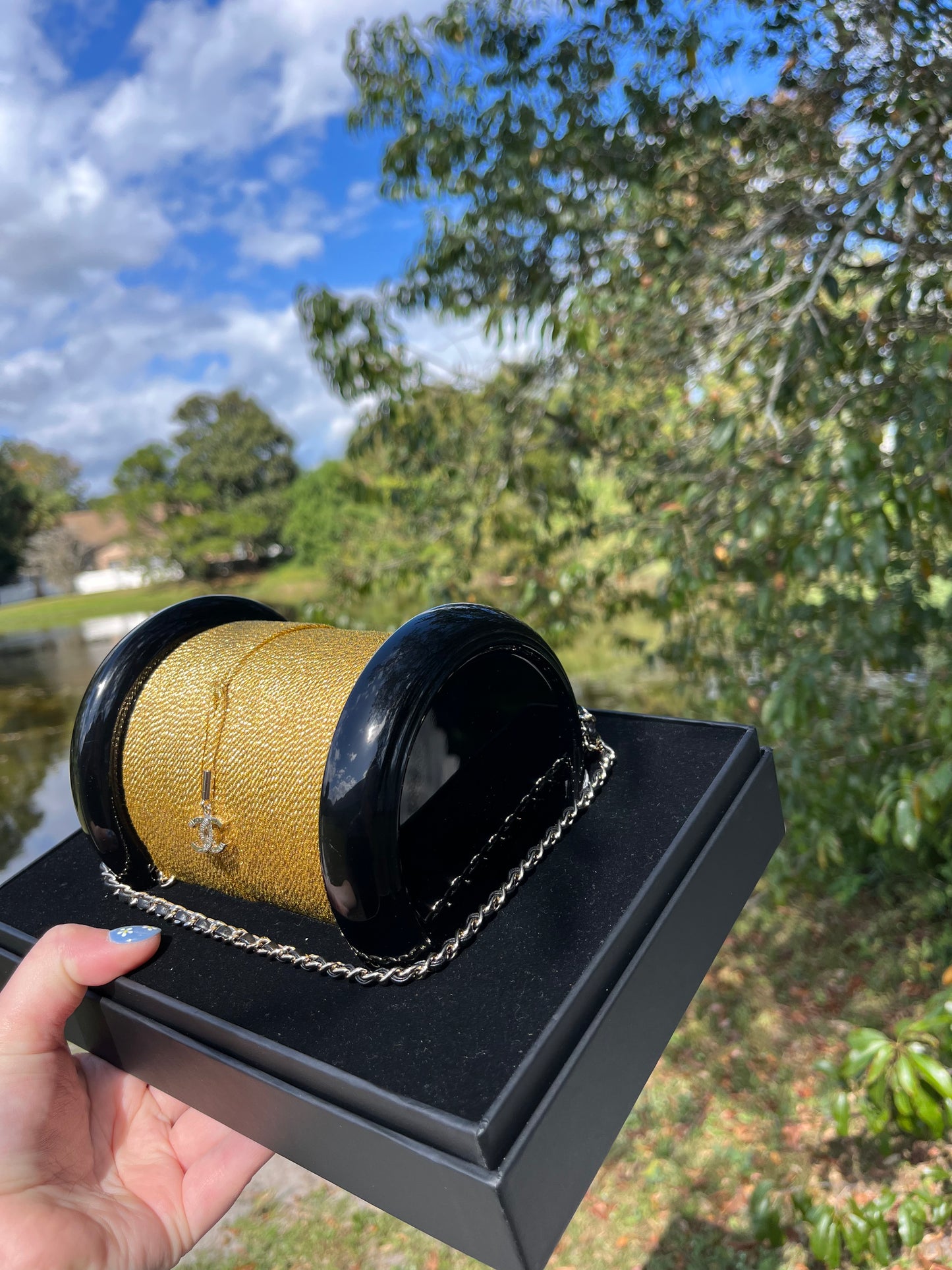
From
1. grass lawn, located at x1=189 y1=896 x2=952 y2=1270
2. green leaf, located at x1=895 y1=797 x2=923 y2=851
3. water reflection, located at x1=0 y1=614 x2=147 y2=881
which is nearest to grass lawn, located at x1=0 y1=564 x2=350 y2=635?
water reflection, located at x1=0 y1=614 x2=147 y2=881

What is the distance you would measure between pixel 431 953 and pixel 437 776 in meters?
0.14

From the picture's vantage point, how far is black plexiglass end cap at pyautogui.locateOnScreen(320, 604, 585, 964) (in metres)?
0.60

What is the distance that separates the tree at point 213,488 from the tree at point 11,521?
173 centimetres

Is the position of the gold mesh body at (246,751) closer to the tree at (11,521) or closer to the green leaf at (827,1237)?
the green leaf at (827,1237)

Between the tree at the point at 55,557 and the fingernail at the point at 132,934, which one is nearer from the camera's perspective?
the fingernail at the point at 132,934

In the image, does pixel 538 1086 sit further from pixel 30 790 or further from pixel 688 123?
pixel 30 790

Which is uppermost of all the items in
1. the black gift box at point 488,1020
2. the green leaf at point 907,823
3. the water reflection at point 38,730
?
the black gift box at point 488,1020

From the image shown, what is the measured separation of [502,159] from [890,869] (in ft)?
8.85

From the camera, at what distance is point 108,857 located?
2.69 feet

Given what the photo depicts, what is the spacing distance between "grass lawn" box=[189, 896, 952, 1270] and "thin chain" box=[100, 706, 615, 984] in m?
1.46

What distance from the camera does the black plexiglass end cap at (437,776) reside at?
597mm

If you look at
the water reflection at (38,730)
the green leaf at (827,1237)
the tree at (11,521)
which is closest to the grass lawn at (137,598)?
the tree at (11,521)

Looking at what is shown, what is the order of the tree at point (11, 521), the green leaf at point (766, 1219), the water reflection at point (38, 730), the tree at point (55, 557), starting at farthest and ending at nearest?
the tree at point (55, 557), the tree at point (11, 521), the water reflection at point (38, 730), the green leaf at point (766, 1219)

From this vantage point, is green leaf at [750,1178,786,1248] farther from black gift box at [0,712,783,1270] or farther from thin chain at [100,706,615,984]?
thin chain at [100,706,615,984]
